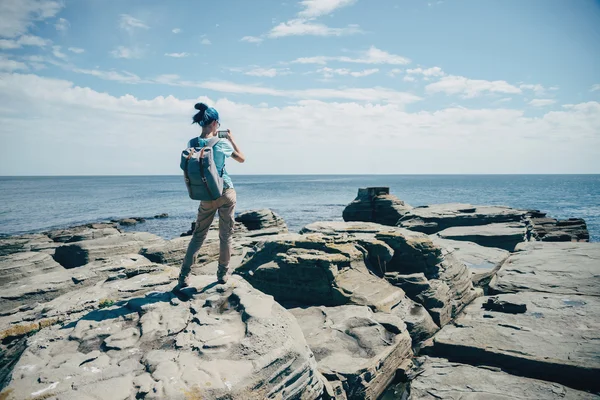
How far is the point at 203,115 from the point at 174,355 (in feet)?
9.08

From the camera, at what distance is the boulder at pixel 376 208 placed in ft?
65.8

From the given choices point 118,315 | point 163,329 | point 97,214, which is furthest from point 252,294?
point 97,214

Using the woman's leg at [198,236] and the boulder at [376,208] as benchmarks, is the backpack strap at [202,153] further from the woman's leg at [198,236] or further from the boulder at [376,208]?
the boulder at [376,208]

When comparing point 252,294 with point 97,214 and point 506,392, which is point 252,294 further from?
point 97,214

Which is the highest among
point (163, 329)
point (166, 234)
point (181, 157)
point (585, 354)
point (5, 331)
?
point (181, 157)

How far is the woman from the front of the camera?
13.7 feet

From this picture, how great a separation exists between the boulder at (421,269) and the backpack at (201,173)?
12.3 feet

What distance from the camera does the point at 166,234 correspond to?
85.4 feet

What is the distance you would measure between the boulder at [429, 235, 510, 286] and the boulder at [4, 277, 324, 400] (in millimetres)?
6077

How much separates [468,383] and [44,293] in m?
6.81

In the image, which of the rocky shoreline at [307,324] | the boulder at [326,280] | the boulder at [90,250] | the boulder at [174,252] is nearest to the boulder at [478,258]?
the rocky shoreline at [307,324]

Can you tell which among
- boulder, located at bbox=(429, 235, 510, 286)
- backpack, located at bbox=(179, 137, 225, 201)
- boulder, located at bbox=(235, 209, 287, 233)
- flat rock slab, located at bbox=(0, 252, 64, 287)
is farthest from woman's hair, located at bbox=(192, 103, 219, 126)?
boulder, located at bbox=(235, 209, 287, 233)

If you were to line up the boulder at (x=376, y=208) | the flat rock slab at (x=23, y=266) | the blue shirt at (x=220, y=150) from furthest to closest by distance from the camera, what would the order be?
the boulder at (x=376, y=208)
the flat rock slab at (x=23, y=266)
the blue shirt at (x=220, y=150)

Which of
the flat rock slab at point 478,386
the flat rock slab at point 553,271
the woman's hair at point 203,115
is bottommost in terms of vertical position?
the flat rock slab at point 478,386
